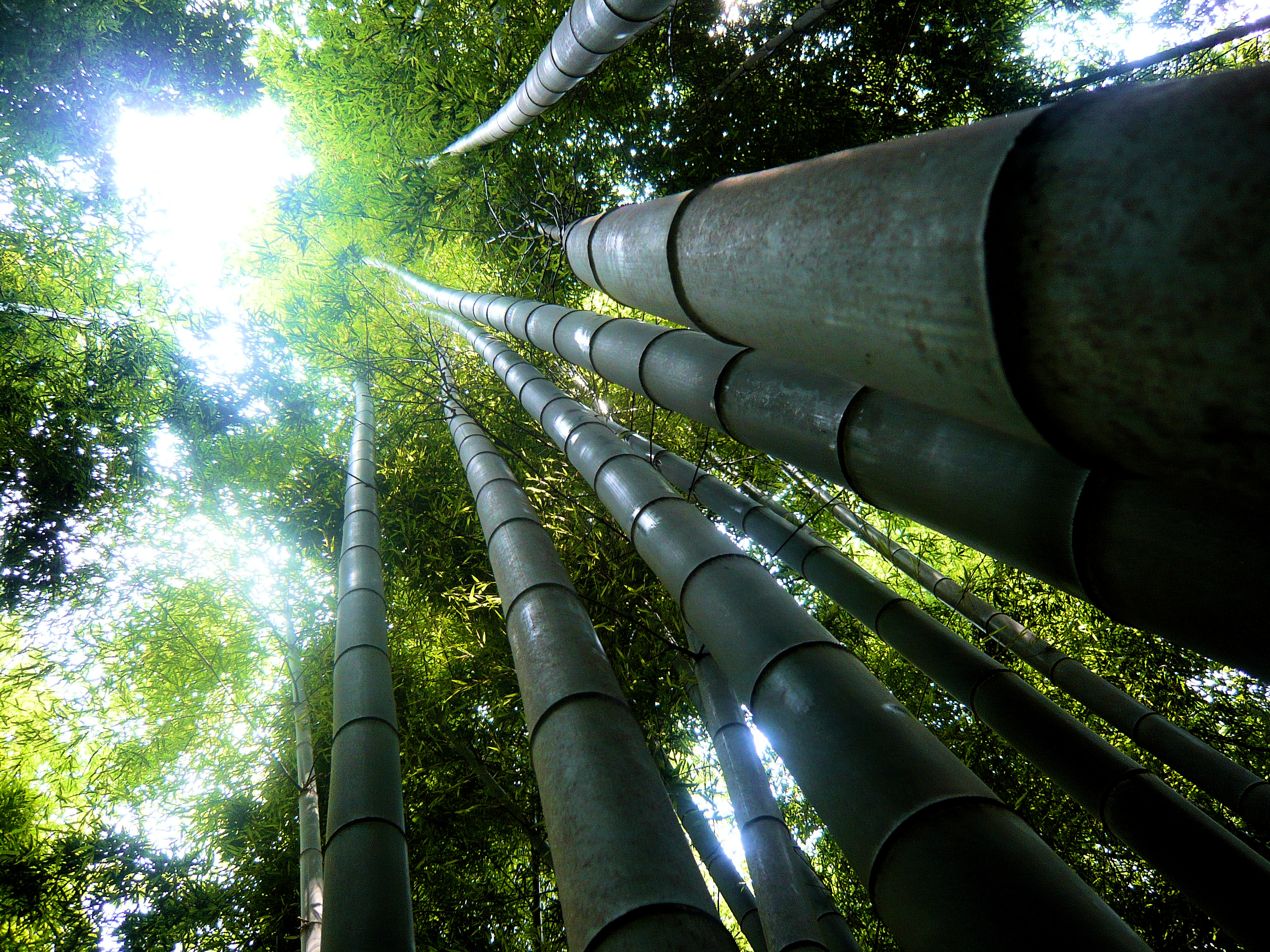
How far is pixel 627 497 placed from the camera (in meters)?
2.16

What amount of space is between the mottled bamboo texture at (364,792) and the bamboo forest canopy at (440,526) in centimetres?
4

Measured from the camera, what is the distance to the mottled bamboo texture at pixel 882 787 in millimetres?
806

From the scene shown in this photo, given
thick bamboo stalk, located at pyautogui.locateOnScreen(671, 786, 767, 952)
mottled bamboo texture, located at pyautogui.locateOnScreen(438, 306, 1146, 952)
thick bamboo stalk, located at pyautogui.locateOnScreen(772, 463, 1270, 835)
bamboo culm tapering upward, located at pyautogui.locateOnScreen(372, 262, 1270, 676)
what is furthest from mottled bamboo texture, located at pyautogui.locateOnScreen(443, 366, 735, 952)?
thick bamboo stalk, located at pyautogui.locateOnScreen(671, 786, 767, 952)

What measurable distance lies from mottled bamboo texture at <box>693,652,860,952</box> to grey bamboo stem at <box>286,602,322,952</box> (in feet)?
5.42

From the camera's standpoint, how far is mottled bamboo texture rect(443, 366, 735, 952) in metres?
1.04

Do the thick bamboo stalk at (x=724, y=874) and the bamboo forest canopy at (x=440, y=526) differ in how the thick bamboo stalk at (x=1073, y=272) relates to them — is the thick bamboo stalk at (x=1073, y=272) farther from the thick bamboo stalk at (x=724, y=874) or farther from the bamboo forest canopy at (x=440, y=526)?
the thick bamboo stalk at (x=724, y=874)

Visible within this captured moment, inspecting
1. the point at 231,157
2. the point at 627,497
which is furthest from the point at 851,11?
the point at 231,157

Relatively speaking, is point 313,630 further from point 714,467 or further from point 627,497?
point 627,497

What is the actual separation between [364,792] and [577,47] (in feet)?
11.0

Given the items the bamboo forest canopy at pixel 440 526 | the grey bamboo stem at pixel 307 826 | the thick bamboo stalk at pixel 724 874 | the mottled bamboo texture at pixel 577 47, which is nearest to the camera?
the mottled bamboo texture at pixel 577 47

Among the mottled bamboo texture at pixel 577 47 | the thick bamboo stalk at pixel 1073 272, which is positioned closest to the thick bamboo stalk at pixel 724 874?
the thick bamboo stalk at pixel 1073 272

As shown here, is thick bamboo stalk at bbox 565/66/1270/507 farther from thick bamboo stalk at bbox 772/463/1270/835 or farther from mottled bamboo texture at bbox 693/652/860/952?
thick bamboo stalk at bbox 772/463/1270/835

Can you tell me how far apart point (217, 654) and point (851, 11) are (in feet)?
22.8

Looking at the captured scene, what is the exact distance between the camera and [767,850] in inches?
93.5
